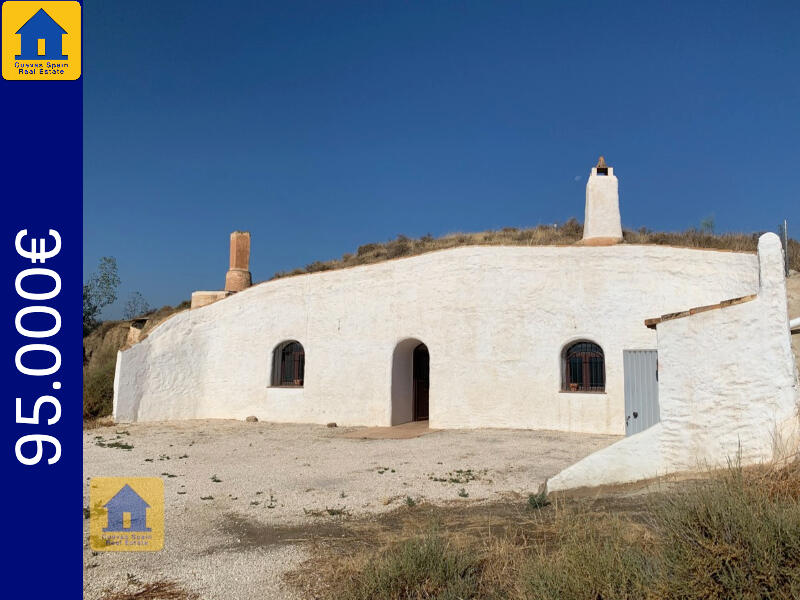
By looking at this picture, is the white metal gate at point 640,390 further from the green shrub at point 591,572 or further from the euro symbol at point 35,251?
the euro symbol at point 35,251

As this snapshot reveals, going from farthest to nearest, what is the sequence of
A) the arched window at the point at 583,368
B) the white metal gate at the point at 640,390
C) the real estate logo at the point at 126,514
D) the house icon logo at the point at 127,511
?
the arched window at the point at 583,368 < the white metal gate at the point at 640,390 < the house icon logo at the point at 127,511 < the real estate logo at the point at 126,514

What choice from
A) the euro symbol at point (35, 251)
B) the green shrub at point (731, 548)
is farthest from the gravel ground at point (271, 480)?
the green shrub at point (731, 548)

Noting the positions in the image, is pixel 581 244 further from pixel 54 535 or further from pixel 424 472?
pixel 54 535

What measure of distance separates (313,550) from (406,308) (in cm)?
931

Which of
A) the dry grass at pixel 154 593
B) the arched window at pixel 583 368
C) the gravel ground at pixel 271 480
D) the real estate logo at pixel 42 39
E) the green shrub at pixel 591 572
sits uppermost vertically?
the real estate logo at pixel 42 39

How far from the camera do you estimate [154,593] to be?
13.7 ft

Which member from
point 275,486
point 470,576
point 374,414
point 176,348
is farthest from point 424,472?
point 176,348

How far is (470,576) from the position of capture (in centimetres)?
400

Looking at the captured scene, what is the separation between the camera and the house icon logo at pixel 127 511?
19.5ft

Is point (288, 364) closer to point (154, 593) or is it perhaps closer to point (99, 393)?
point (99, 393)

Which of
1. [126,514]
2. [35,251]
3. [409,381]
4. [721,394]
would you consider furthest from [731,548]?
[409,381]

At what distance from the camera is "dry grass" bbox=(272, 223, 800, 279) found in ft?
66.3

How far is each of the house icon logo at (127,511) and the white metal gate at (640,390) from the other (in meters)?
8.62

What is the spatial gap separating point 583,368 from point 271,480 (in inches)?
284
